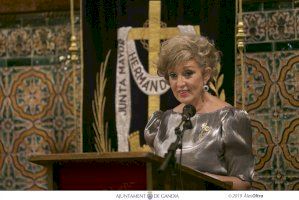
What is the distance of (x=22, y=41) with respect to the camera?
7.72 metres

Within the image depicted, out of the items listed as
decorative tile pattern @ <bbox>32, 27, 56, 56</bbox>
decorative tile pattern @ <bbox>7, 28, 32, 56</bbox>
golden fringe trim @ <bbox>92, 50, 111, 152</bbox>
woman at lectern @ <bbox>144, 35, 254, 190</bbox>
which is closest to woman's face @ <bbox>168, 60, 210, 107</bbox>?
woman at lectern @ <bbox>144, 35, 254, 190</bbox>

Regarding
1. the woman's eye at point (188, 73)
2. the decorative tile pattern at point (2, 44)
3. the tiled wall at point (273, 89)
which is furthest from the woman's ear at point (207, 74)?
the decorative tile pattern at point (2, 44)

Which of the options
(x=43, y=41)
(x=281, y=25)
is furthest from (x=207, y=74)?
(x=43, y=41)

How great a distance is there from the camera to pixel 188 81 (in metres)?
6.59

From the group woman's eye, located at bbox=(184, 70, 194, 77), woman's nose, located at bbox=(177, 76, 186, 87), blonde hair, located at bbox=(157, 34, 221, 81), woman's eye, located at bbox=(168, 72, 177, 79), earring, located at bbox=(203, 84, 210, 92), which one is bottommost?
earring, located at bbox=(203, 84, 210, 92)

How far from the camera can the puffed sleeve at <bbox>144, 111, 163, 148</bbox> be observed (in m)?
6.65

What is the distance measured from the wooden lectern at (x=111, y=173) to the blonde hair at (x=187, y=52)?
168cm

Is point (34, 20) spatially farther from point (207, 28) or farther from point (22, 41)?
point (207, 28)

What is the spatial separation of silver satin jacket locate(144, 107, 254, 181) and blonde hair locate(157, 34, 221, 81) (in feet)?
1.19

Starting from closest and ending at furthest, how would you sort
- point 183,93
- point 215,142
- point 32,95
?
point 215,142 < point 183,93 < point 32,95

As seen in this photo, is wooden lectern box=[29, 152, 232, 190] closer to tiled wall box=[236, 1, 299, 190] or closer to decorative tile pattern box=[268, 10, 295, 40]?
tiled wall box=[236, 1, 299, 190]

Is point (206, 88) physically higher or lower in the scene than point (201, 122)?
higher

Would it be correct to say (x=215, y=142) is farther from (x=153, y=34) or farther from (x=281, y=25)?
(x=281, y=25)

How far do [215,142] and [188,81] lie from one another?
1.78 feet
